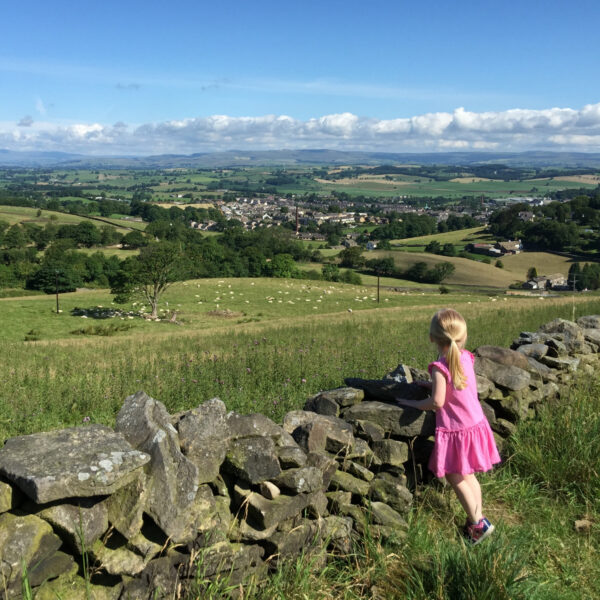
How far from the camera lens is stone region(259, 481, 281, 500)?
12.7 ft

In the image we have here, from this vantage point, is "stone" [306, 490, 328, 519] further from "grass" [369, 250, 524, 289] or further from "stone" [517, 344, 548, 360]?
"grass" [369, 250, 524, 289]

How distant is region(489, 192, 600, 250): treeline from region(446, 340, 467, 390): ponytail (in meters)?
127

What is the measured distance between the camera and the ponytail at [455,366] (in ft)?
15.3

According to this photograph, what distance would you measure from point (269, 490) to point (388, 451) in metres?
1.52

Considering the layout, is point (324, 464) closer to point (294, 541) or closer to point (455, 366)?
point (294, 541)

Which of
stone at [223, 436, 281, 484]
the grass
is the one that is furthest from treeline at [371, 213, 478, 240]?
stone at [223, 436, 281, 484]

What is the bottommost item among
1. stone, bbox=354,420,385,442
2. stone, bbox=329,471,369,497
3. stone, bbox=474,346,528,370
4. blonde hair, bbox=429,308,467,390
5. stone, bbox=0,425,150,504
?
stone, bbox=329,471,369,497

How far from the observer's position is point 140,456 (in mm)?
3342

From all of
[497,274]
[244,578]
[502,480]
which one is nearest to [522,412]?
[502,480]

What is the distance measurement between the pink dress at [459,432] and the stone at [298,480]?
4.30 ft

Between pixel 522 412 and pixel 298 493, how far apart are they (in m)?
3.48

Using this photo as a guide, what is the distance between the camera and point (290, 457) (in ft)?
13.3

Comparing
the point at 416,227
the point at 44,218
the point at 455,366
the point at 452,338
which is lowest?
the point at 416,227

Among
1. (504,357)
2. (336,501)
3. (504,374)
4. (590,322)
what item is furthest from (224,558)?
(590,322)
